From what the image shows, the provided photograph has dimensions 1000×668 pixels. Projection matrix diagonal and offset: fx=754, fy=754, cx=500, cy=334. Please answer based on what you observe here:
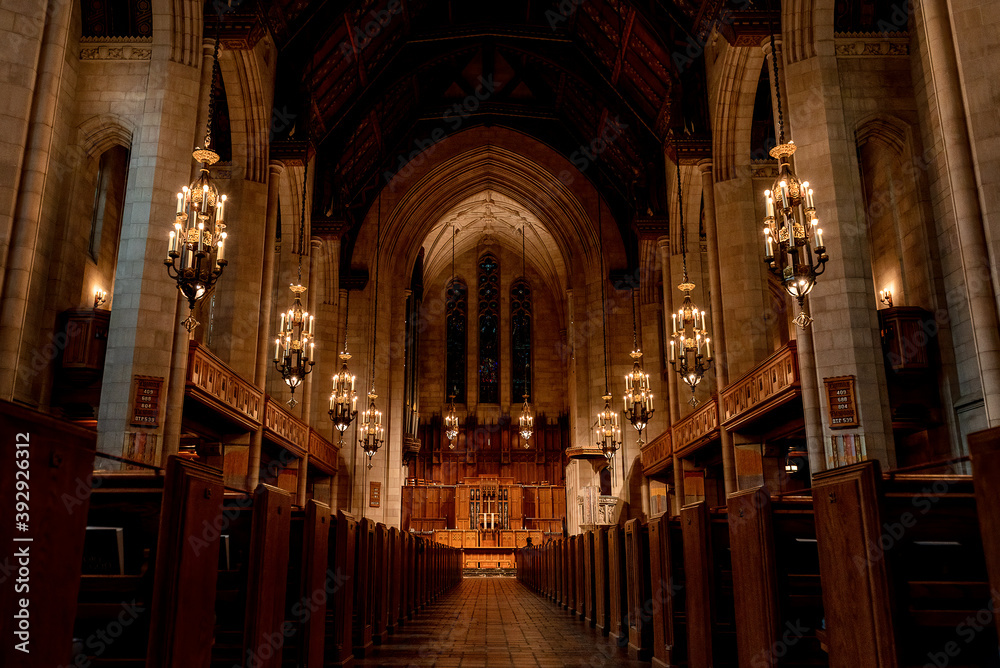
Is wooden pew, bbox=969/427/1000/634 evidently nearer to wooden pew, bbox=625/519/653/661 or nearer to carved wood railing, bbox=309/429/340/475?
wooden pew, bbox=625/519/653/661

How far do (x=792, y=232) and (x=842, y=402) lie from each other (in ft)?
8.55

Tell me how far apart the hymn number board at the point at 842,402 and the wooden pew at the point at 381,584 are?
5.59m

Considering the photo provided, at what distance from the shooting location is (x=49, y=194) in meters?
10.4

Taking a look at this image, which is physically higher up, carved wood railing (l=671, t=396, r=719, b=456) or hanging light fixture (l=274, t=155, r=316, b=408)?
hanging light fixture (l=274, t=155, r=316, b=408)

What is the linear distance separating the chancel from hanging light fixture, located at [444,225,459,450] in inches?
159

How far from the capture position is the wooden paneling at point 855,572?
357 centimetres

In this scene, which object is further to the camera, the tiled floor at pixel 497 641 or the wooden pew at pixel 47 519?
the tiled floor at pixel 497 641

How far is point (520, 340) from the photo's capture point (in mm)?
33719

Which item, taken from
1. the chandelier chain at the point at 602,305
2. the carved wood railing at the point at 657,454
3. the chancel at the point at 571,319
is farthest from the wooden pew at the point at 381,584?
the chandelier chain at the point at 602,305

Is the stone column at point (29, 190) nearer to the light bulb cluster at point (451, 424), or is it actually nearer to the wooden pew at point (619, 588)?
the wooden pew at point (619, 588)

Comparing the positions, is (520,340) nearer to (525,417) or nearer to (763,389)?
(525,417)

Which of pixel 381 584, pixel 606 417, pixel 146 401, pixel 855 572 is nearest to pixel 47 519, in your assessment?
pixel 855 572

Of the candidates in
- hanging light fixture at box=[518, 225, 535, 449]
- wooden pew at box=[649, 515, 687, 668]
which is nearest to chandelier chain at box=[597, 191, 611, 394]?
hanging light fixture at box=[518, 225, 535, 449]

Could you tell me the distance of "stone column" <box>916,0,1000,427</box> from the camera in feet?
23.3
